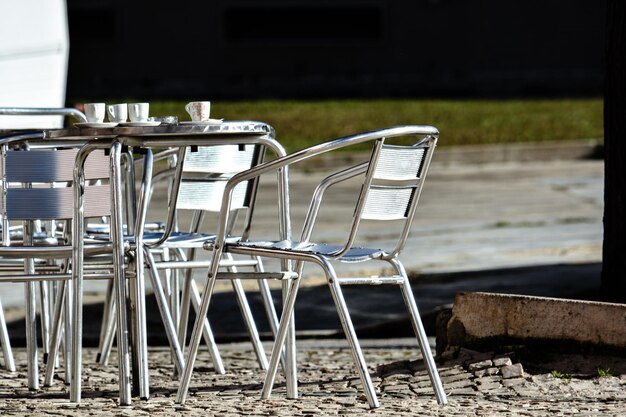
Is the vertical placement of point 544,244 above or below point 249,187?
below

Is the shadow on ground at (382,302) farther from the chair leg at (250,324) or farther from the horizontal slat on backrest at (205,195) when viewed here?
the horizontal slat on backrest at (205,195)

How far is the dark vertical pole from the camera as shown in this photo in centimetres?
627

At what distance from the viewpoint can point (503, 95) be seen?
30.9m

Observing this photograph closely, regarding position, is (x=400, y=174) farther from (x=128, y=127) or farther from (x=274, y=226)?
A: (x=274, y=226)

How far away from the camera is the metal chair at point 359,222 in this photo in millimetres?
4738

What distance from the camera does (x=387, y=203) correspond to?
16.3 ft

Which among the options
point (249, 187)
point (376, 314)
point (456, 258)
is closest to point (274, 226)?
point (456, 258)

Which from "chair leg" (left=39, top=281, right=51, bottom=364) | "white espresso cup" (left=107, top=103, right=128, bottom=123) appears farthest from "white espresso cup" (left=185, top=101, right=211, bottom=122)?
"chair leg" (left=39, top=281, right=51, bottom=364)

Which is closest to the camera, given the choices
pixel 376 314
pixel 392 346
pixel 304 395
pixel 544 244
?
pixel 304 395

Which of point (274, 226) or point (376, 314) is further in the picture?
point (274, 226)

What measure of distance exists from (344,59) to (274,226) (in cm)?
2056

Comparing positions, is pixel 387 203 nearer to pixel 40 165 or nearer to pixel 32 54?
pixel 40 165

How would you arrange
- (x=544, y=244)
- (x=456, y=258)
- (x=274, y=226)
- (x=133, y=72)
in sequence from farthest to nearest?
(x=133, y=72), (x=274, y=226), (x=544, y=244), (x=456, y=258)

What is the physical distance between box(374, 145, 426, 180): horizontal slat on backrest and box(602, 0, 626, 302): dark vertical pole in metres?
1.60
